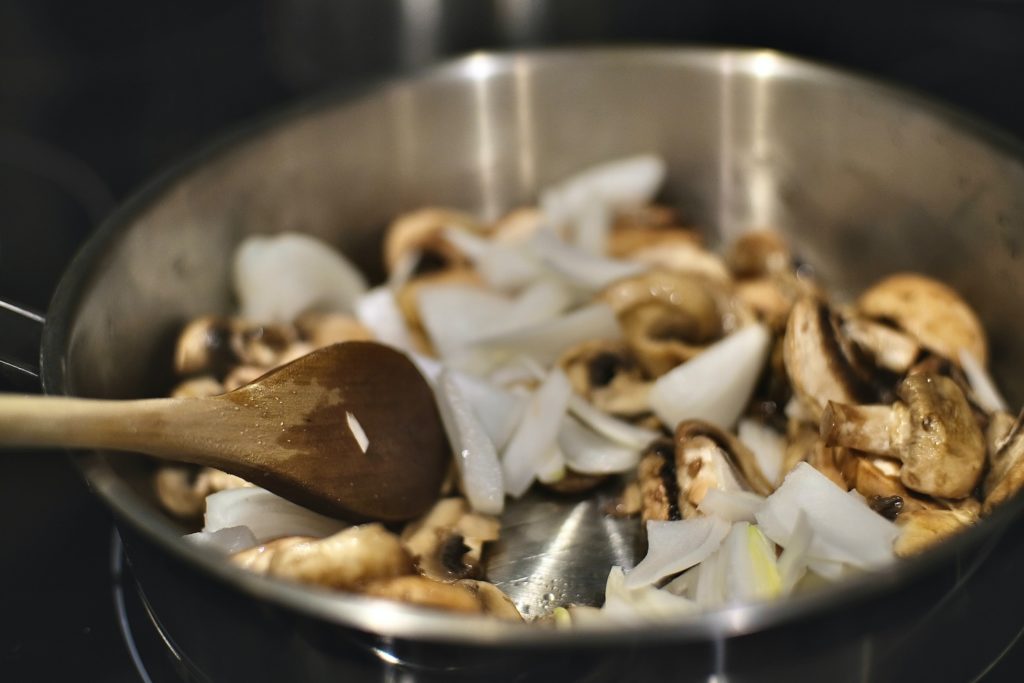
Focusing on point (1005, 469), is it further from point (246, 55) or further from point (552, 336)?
point (246, 55)

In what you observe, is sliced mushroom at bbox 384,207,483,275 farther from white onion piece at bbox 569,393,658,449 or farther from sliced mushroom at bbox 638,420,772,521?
sliced mushroom at bbox 638,420,772,521

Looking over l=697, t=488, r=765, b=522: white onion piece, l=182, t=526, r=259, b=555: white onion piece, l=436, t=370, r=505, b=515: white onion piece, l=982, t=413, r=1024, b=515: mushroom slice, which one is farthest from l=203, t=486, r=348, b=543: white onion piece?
l=982, t=413, r=1024, b=515: mushroom slice

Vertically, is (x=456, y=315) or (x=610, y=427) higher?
(x=456, y=315)

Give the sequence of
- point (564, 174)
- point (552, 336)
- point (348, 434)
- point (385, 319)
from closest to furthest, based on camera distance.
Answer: point (348, 434) < point (552, 336) < point (385, 319) < point (564, 174)

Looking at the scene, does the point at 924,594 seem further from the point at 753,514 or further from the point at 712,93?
the point at 712,93

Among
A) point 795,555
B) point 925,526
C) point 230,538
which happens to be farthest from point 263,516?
point 925,526
